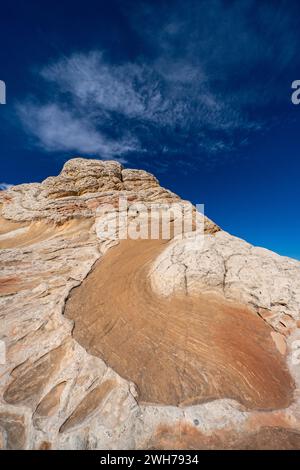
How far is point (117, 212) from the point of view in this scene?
1716 cm

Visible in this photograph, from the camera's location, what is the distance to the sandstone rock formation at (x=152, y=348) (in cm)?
447

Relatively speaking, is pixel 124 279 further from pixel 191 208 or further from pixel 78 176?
pixel 78 176

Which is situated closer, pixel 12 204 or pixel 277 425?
pixel 277 425

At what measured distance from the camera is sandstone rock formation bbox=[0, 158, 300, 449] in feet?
14.7

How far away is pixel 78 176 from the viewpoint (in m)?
23.1

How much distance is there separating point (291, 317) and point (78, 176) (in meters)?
21.2

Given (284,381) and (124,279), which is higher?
(124,279)

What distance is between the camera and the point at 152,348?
640 centimetres
